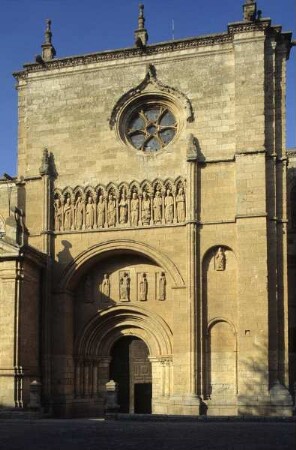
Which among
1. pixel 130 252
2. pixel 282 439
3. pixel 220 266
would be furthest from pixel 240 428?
pixel 130 252

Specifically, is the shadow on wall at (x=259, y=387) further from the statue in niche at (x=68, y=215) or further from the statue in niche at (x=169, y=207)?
the statue in niche at (x=68, y=215)

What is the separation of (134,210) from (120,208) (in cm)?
52

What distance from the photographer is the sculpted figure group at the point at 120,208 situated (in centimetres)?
2592

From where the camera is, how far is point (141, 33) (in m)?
27.6

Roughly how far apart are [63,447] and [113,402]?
348 inches

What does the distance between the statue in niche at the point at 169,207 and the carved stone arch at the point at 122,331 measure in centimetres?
318

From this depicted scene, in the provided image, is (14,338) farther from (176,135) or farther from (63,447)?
(63,447)

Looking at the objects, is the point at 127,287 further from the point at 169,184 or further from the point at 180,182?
the point at 180,182

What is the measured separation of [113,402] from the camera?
906 inches

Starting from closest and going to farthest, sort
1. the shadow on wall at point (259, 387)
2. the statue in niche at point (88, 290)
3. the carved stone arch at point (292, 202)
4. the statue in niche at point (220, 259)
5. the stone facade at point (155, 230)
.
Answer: the shadow on wall at point (259, 387) < the stone facade at point (155, 230) < the statue in niche at point (220, 259) < the statue in niche at point (88, 290) < the carved stone arch at point (292, 202)

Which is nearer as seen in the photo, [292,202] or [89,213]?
[89,213]

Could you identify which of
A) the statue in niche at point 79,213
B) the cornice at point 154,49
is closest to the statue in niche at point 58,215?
the statue in niche at point 79,213

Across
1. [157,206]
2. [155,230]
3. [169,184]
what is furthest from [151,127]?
[155,230]

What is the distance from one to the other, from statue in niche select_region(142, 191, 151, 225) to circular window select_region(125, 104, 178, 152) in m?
1.79
